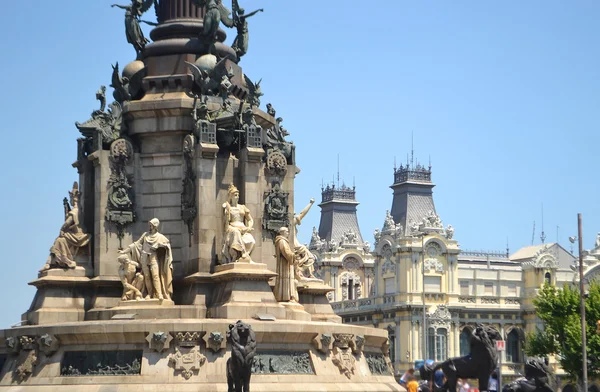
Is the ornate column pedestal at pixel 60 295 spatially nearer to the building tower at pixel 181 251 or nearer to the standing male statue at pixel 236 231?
the building tower at pixel 181 251

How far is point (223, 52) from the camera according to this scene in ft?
126

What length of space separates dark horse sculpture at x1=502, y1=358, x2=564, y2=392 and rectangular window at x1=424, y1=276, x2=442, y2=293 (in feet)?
297

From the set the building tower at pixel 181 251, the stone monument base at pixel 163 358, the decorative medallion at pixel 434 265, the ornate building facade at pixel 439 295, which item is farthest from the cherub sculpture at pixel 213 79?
the decorative medallion at pixel 434 265

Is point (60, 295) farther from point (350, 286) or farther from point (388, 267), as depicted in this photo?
point (350, 286)

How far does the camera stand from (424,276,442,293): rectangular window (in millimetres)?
113500

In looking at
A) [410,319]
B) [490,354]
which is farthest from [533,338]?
[490,354]

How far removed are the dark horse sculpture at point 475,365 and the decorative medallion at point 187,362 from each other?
807cm

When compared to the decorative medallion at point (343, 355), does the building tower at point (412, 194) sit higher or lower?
higher

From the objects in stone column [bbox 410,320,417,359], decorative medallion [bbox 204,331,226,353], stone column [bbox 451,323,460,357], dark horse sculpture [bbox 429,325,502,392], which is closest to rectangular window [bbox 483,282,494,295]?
stone column [bbox 451,323,460,357]

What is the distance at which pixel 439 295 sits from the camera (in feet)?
371

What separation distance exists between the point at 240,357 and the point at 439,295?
8623 cm

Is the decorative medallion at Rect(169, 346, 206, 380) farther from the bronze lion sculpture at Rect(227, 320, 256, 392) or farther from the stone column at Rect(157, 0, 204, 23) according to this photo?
the stone column at Rect(157, 0, 204, 23)

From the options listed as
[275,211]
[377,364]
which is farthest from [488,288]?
[275,211]

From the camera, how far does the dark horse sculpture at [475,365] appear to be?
2573 centimetres
